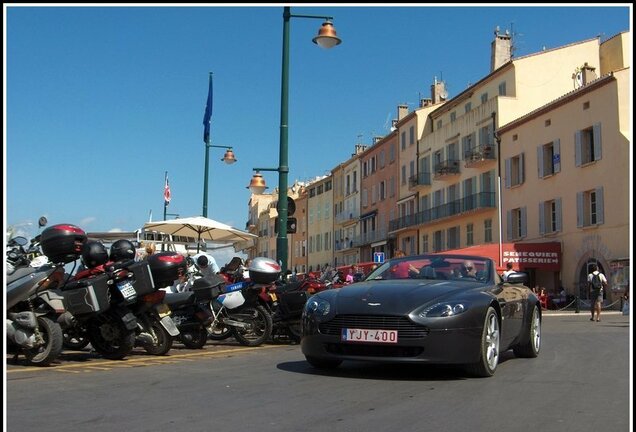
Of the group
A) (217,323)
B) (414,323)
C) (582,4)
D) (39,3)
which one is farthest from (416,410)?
(217,323)

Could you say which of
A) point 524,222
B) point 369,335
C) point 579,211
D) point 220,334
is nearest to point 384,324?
point 369,335

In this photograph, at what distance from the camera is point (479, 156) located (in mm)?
48219

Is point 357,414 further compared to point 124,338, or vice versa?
point 124,338

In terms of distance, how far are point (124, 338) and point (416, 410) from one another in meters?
4.57

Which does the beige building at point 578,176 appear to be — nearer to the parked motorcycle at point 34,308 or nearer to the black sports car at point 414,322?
the black sports car at point 414,322

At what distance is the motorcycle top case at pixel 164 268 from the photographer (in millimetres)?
9422

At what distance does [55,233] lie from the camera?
9062 mm

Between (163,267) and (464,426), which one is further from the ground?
(163,267)

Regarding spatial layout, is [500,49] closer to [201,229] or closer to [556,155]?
[556,155]

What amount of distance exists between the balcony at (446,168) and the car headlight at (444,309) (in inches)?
1817

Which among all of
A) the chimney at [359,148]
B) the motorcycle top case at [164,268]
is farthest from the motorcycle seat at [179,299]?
the chimney at [359,148]

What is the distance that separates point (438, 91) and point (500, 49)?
10.4m

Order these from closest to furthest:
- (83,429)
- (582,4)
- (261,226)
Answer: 1. (83,429)
2. (582,4)
3. (261,226)

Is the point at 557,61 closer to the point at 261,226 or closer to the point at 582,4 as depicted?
the point at 582,4
